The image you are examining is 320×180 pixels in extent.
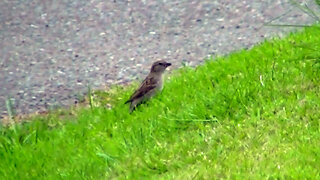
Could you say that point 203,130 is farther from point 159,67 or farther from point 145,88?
point 159,67

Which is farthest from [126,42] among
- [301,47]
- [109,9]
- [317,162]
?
[317,162]

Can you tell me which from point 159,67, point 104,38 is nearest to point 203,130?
point 159,67

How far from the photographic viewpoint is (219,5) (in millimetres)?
10430

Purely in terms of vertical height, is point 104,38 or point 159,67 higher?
point 159,67

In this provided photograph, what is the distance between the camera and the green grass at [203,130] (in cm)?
562

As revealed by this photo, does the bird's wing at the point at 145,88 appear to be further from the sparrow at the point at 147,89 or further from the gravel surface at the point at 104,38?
the gravel surface at the point at 104,38

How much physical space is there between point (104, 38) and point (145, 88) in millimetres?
2450

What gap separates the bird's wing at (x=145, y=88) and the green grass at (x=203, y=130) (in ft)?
0.38

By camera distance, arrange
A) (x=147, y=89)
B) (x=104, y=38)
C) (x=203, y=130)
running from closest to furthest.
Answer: (x=203, y=130)
(x=147, y=89)
(x=104, y=38)

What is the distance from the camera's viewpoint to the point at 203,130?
20.7 ft

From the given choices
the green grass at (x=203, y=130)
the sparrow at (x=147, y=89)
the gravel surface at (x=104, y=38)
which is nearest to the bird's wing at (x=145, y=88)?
the sparrow at (x=147, y=89)

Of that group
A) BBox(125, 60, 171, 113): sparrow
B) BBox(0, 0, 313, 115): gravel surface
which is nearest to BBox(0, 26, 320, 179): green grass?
BBox(125, 60, 171, 113): sparrow

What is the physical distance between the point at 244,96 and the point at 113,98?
74.4 inches

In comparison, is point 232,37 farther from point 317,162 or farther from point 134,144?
point 317,162
